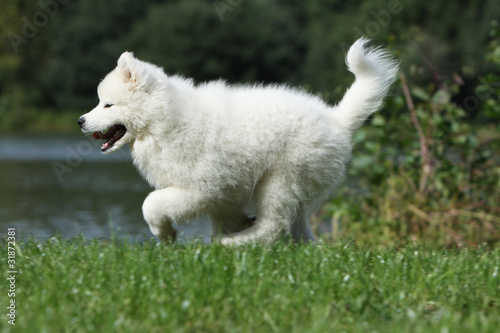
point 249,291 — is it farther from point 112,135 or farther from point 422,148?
point 422,148

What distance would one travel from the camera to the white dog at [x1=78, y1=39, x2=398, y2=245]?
458cm

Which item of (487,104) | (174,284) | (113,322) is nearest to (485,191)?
(487,104)

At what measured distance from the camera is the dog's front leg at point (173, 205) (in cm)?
453

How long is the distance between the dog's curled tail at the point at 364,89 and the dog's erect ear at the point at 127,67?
1398 millimetres

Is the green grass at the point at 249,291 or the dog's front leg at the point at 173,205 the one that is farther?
the dog's front leg at the point at 173,205

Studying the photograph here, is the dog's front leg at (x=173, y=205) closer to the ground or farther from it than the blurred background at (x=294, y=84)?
closer to the ground

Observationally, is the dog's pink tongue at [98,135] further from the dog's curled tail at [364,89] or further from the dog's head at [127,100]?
the dog's curled tail at [364,89]

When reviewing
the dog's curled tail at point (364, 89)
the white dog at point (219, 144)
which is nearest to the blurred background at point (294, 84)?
the dog's curled tail at point (364, 89)

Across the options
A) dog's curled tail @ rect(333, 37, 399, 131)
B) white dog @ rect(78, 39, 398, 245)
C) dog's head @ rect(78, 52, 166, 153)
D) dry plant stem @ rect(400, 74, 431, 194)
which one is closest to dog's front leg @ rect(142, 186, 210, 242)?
white dog @ rect(78, 39, 398, 245)

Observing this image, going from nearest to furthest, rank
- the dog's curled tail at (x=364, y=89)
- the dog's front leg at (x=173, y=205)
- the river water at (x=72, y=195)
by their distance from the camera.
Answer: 1. the dog's front leg at (x=173, y=205)
2. the dog's curled tail at (x=364, y=89)
3. the river water at (x=72, y=195)

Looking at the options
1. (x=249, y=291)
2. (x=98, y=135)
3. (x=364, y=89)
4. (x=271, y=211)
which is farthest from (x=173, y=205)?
(x=364, y=89)

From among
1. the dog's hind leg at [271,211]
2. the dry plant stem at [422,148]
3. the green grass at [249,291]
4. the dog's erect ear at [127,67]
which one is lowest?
the green grass at [249,291]

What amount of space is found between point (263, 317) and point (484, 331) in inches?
37.0

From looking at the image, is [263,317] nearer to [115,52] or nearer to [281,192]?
[281,192]
